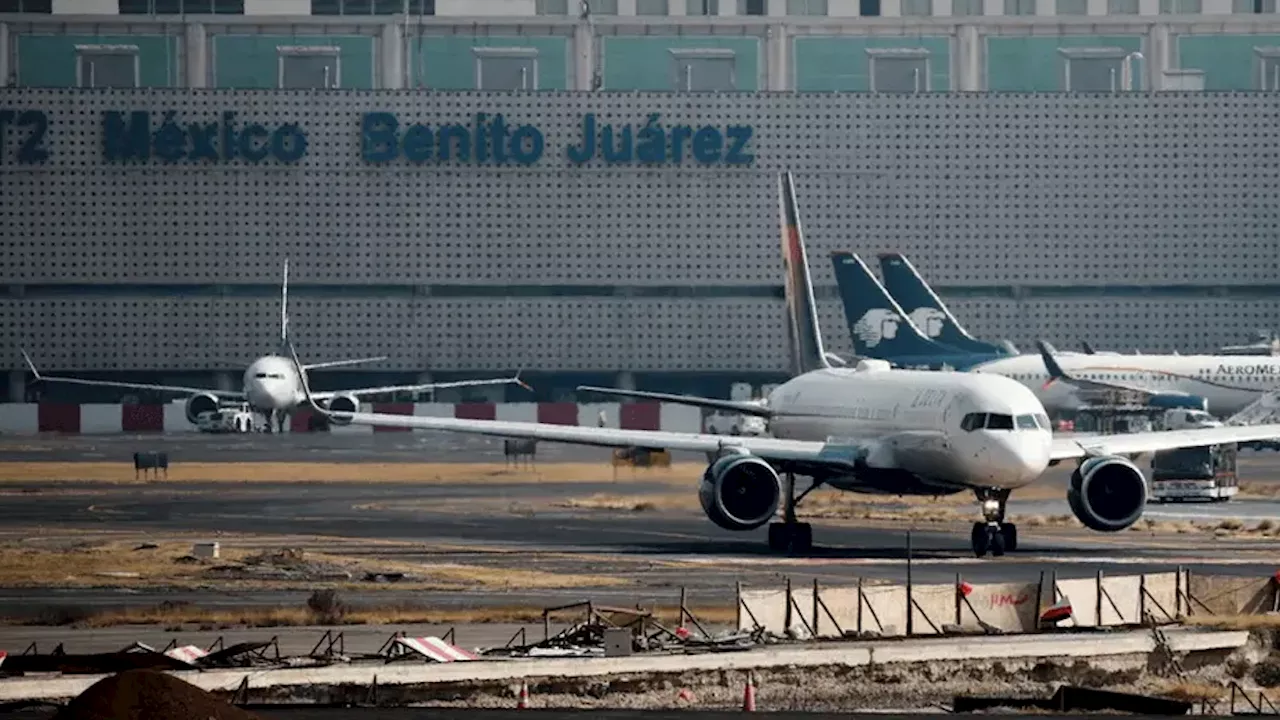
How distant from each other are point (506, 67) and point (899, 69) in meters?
24.8

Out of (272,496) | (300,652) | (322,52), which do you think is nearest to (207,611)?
(300,652)

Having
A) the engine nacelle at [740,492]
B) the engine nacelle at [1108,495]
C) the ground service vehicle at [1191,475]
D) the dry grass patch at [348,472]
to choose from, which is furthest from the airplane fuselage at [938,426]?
the dry grass patch at [348,472]

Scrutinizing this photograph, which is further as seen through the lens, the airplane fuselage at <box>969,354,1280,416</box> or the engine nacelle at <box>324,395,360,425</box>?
the engine nacelle at <box>324,395,360,425</box>

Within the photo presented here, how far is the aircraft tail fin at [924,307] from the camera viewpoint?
126 m

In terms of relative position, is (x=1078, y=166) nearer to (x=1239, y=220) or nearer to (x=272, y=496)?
(x=1239, y=220)

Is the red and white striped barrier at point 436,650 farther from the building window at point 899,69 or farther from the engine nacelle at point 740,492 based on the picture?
the building window at point 899,69

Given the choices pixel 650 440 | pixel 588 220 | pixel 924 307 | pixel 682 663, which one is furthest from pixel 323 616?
pixel 588 220

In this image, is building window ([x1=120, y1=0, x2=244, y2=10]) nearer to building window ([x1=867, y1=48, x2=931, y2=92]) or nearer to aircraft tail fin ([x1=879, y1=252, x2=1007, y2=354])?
building window ([x1=867, y1=48, x2=931, y2=92])

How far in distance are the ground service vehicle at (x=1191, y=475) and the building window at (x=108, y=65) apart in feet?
364

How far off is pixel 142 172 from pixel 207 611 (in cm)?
12707

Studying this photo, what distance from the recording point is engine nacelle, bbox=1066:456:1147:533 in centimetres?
5409

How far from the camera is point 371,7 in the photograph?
576 ft

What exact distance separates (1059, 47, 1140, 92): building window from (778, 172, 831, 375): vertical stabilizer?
109m

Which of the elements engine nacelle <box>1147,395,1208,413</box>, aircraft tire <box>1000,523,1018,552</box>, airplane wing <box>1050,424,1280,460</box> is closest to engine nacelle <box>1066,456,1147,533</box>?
airplane wing <box>1050,424,1280,460</box>
